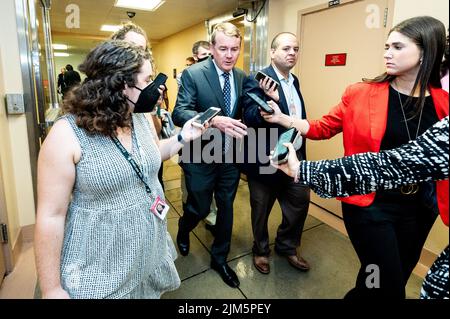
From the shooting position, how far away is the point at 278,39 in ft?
6.03

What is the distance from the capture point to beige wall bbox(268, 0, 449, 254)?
4.76 feet

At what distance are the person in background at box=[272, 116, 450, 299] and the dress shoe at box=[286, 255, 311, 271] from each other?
126 cm

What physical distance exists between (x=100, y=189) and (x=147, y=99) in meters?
0.33

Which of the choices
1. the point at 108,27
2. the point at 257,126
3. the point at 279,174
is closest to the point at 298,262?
the point at 279,174

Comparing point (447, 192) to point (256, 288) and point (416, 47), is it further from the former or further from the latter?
point (256, 288)

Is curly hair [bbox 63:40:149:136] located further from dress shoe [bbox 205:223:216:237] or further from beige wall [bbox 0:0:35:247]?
dress shoe [bbox 205:223:216:237]

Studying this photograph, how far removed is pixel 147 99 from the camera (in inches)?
38.0

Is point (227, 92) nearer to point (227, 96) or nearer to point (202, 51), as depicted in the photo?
point (227, 96)

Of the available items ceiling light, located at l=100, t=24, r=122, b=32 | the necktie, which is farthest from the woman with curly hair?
ceiling light, located at l=100, t=24, r=122, b=32

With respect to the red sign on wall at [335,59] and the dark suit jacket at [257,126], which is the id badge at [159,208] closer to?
the dark suit jacket at [257,126]

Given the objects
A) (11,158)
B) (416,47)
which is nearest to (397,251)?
(416,47)

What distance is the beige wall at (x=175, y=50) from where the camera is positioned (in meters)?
4.82
